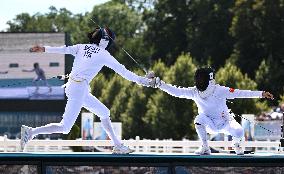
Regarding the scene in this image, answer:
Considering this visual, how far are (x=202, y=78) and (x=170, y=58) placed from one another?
63827 mm

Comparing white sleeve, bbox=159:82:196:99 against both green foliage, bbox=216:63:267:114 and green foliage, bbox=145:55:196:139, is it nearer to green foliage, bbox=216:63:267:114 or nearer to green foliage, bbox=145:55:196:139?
green foliage, bbox=216:63:267:114

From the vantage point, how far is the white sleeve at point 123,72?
44.1 ft

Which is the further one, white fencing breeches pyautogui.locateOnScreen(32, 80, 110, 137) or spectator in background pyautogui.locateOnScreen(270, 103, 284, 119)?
spectator in background pyautogui.locateOnScreen(270, 103, 284, 119)

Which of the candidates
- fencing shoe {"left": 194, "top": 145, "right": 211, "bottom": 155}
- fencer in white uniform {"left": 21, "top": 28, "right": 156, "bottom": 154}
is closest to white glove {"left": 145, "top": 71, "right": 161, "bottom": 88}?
fencer in white uniform {"left": 21, "top": 28, "right": 156, "bottom": 154}

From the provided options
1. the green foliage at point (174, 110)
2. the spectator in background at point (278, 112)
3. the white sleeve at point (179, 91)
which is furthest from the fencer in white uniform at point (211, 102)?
the green foliage at point (174, 110)

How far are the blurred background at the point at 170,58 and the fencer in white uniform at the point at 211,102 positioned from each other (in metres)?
21.7

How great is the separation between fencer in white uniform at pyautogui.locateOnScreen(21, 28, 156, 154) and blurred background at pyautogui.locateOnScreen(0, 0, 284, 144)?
21733 mm

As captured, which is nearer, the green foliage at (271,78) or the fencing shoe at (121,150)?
the fencing shoe at (121,150)

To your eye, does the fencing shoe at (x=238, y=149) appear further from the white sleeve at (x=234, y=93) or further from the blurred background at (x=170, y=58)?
the blurred background at (x=170, y=58)

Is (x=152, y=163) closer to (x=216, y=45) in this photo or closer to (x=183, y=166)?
(x=183, y=166)

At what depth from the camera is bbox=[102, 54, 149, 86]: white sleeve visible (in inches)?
530

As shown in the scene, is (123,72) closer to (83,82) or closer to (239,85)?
(83,82)

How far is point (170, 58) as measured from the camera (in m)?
77.4

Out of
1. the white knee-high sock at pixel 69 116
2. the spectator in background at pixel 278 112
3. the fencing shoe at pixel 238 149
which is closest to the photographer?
the fencing shoe at pixel 238 149
